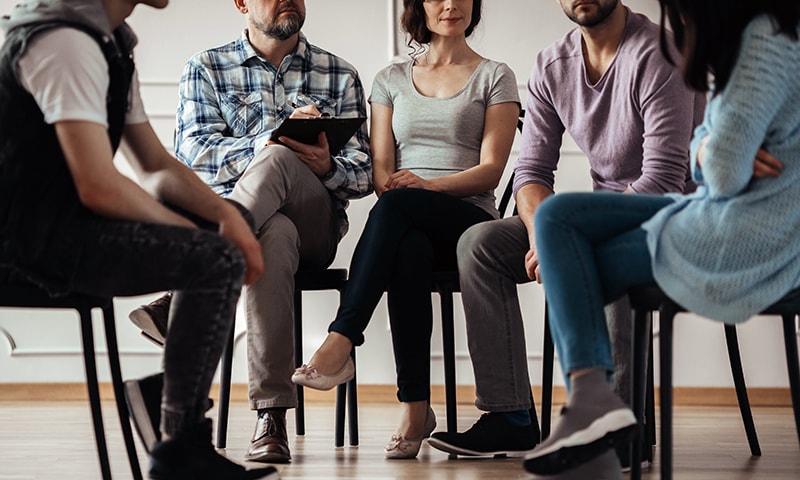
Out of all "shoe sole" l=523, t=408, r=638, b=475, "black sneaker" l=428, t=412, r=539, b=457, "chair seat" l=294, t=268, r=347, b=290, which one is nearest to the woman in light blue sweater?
"shoe sole" l=523, t=408, r=638, b=475

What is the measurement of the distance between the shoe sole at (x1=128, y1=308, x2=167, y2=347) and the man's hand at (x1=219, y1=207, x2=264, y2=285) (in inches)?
22.3

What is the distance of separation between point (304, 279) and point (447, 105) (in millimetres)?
627

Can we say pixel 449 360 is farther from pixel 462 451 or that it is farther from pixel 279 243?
pixel 279 243

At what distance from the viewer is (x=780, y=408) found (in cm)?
324

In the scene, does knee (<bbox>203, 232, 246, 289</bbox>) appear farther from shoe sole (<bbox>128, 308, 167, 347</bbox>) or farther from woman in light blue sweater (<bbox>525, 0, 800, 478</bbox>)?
shoe sole (<bbox>128, 308, 167, 347</bbox>)

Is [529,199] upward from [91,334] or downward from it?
upward

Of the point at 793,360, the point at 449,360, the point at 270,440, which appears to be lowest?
the point at 270,440

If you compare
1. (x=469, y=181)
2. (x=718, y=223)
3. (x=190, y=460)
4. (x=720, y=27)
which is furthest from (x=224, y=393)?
(x=720, y=27)

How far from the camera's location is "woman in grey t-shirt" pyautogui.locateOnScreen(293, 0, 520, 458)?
87.2 inches

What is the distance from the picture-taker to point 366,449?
2.42m

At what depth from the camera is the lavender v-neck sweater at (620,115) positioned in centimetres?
215

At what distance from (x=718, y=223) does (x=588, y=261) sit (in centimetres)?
21

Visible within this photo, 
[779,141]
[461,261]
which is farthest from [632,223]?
[461,261]

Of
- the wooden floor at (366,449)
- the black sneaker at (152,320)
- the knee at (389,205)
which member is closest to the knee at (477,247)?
the knee at (389,205)
